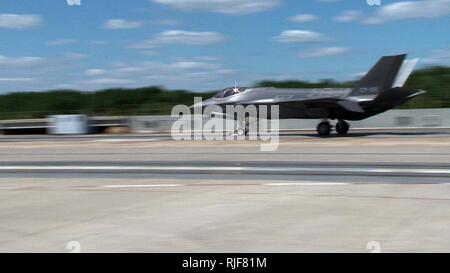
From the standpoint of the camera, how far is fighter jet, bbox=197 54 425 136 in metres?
30.8

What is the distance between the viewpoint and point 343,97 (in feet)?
104

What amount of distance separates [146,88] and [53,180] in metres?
69.5

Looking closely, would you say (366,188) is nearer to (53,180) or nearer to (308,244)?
(308,244)

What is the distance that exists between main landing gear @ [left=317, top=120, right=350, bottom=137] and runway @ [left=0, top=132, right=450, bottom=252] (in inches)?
442

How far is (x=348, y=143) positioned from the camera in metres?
26.5

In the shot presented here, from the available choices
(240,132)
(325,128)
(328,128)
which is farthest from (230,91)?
(328,128)

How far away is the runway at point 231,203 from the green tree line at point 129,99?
33140mm

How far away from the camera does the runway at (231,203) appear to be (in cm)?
826

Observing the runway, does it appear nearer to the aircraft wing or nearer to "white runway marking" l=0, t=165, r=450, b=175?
"white runway marking" l=0, t=165, r=450, b=175

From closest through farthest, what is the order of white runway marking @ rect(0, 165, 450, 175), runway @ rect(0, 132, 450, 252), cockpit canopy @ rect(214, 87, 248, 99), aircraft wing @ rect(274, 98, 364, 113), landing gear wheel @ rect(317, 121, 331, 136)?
runway @ rect(0, 132, 450, 252) < white runway marking @ rect(0, 165, 450, 175) < aircraft wing @ rect(274, 98, 364, 113) < landing gear wheel @ rect(317, 121, 331, 136) < cockpit canopy @ rect(214, 87, 248, 99)

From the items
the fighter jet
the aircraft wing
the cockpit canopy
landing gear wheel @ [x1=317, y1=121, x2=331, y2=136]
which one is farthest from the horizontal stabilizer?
the cockpit canopy

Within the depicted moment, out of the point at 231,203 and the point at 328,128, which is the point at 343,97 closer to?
the point at 328,128

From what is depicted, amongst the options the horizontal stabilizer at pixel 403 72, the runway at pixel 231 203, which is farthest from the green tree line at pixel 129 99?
the runway at pixel 231 203
